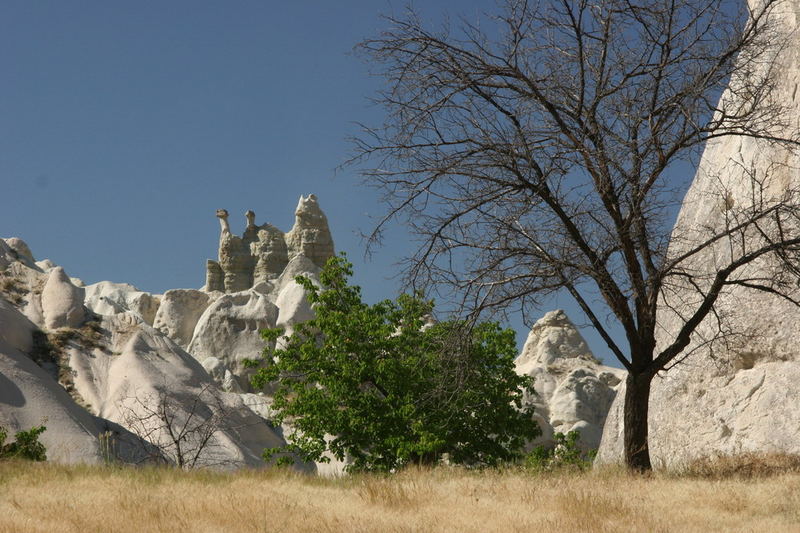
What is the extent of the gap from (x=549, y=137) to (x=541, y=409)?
124 ft

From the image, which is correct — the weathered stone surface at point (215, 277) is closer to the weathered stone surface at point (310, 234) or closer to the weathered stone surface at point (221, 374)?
the weathered stone surface at point (310, 234)

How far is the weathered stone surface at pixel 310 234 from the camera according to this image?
88.2 meters

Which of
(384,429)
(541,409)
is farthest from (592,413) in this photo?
(384,429)

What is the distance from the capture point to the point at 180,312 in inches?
2881

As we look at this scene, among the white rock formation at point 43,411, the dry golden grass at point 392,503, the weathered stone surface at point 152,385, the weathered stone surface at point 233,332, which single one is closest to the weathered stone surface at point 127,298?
the weathered stone surface at point 233,332

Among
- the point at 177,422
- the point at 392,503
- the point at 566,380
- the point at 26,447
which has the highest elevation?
the point at 566,380

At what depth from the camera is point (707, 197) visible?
2214cm

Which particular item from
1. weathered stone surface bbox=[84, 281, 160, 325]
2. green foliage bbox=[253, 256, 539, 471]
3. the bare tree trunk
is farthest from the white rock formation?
weathered stone surface bbox=[84, 281, 160, 325]

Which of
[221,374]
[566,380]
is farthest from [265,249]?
[566,380]

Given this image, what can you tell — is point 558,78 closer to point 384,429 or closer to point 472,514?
point 472,514

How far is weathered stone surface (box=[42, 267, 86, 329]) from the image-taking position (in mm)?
40312

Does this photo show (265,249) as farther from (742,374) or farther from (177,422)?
(742,374)

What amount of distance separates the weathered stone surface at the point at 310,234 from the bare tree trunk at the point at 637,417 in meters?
73.9

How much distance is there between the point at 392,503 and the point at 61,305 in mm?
33506
